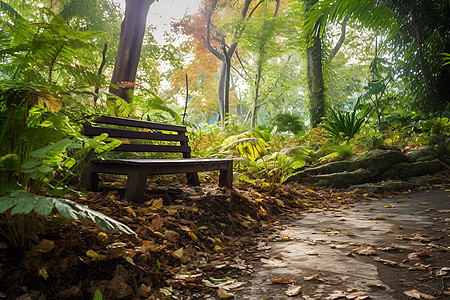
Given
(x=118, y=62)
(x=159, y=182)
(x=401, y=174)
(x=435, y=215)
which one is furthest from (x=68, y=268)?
(x=401, y=174)

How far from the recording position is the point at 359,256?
192 cm

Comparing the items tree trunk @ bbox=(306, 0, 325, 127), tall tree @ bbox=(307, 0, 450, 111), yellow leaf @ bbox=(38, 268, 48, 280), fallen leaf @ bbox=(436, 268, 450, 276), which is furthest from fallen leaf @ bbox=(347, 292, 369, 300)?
tree trunk @ bbox=(306, 0, 325, 127)

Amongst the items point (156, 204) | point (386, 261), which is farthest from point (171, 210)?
point (386, 261)

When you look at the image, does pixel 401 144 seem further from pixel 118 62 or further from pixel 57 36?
pixel 57 36

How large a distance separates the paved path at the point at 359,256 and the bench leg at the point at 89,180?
1543 mm

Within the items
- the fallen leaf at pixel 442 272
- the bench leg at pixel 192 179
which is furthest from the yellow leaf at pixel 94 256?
the bench leg at pixel 192 179

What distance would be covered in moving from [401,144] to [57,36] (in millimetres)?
6182

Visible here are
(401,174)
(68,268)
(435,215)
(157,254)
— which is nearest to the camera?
(68,268)

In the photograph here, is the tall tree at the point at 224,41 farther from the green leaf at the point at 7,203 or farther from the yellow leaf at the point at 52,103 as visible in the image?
the green leaf at the point at 7,203

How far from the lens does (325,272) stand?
5.48 feet

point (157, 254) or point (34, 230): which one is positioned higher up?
point (34, 230)

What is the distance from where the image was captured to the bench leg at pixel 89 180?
264 cm

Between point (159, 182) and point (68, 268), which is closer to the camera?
point (68, 268)

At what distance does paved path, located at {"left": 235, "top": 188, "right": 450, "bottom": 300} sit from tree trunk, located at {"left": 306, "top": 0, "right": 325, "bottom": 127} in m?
5.12
